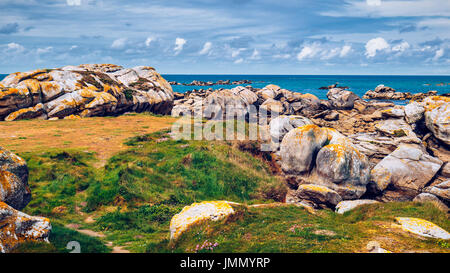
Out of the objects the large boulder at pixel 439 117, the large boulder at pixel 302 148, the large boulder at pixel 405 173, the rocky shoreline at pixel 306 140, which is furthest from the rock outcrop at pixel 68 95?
the large boulder at pixel 439 117

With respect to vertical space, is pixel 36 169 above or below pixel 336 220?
above

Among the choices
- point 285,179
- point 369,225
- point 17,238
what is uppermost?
point 17,238

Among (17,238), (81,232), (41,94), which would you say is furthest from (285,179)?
(41,94)

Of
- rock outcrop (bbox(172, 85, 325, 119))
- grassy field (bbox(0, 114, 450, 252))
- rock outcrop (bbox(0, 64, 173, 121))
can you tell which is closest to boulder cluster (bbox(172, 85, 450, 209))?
grassy field (bbox(0, 114, 450, 252))

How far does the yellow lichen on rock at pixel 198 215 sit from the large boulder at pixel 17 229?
464 centimetres

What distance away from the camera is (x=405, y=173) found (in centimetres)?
2314

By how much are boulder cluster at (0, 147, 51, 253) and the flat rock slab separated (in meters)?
13.7

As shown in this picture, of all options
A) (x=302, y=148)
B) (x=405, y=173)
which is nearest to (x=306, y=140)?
(x=302, y=148)

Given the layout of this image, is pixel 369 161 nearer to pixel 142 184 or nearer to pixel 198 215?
pixel 142 184

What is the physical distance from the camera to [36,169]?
66.1 ft

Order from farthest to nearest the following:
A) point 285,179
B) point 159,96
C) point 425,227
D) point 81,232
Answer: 1. point 159,96
2. point 285,179
3. point 81,232
4. point 425,227

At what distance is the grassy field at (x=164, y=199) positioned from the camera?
37.8 ft
